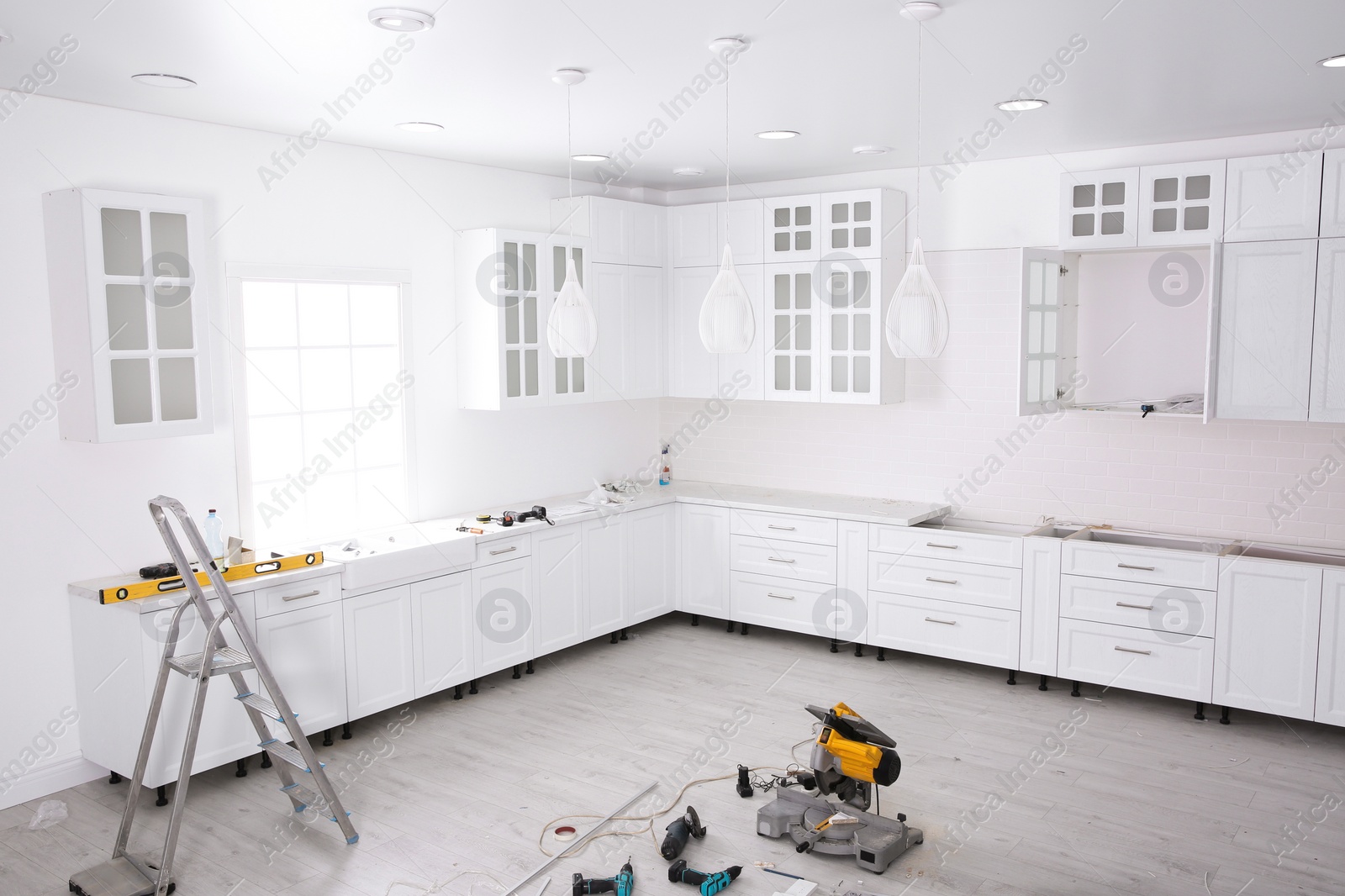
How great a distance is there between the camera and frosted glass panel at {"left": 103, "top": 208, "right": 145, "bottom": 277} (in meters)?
3.74

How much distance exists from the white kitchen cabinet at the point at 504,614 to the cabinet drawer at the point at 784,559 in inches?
56.7

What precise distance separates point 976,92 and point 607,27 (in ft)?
5.72

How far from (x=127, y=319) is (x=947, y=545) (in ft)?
13.7

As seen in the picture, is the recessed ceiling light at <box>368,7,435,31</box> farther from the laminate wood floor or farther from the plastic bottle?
the laminate wood floor

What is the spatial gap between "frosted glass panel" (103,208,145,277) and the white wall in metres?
0.38

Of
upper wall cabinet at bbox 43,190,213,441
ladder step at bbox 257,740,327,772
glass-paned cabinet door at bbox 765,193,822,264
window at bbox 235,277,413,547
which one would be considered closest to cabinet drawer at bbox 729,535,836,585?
glass-paned cabinet door at bbox 765,193,822,264

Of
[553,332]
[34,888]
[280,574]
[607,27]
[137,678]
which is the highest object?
[607,27]

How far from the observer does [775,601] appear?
6.02 metres

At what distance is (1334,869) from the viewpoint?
3393 mm

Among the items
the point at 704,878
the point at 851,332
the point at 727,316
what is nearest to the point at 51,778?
the point at 704,878

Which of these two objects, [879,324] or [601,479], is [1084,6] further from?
[601,479]

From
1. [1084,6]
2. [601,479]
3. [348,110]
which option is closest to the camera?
[1084,6]

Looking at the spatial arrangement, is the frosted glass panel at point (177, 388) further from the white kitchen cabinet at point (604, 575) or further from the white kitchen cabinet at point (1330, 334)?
the white kitchen cabinet at point (1330, 334)

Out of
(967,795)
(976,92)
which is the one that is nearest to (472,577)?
(967,795)
